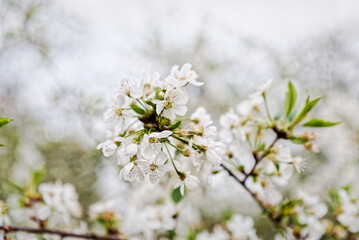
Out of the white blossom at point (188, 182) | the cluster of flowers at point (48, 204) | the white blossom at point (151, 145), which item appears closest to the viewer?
the white blossom at point (151, 145)

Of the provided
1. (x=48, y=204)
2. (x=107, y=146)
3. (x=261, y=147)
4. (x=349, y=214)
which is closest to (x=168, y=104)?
(x=107, y=146)

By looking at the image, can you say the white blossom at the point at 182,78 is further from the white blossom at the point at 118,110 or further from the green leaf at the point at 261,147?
the green leaf at the point at 261,147

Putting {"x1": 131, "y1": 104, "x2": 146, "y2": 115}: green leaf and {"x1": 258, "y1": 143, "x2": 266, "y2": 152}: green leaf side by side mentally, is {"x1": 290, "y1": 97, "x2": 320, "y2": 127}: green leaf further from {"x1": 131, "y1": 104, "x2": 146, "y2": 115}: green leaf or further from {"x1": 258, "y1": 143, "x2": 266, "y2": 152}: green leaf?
{"x1": 131, "y1": 104, "x2": 146, "y2": 115}: green leaf

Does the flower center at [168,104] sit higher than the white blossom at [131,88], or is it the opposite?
the white blossom at [131,88]

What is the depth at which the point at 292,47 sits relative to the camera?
3264mm

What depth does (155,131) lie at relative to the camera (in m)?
0.78

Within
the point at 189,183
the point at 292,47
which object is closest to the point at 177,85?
the point at 189,183

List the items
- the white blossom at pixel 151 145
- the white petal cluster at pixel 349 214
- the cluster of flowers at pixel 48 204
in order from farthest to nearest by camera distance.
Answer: the white petal cluster at pixel 349 214, the cluster of flowers at pixel 48 204, the white blossom at pixel 151 145

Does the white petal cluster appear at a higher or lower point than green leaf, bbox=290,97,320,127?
lower

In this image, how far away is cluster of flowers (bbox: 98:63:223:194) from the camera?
0.73m

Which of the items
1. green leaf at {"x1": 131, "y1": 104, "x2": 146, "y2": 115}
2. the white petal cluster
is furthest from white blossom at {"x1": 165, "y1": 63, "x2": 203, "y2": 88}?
the white petal cluster

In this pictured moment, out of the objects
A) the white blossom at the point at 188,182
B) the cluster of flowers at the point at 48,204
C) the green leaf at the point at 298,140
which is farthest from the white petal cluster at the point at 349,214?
the cluster of flowers at the point at 48,204

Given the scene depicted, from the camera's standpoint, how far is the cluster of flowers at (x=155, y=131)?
0.73 metres

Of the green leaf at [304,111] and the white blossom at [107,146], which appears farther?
the green leaf at [304,111]
